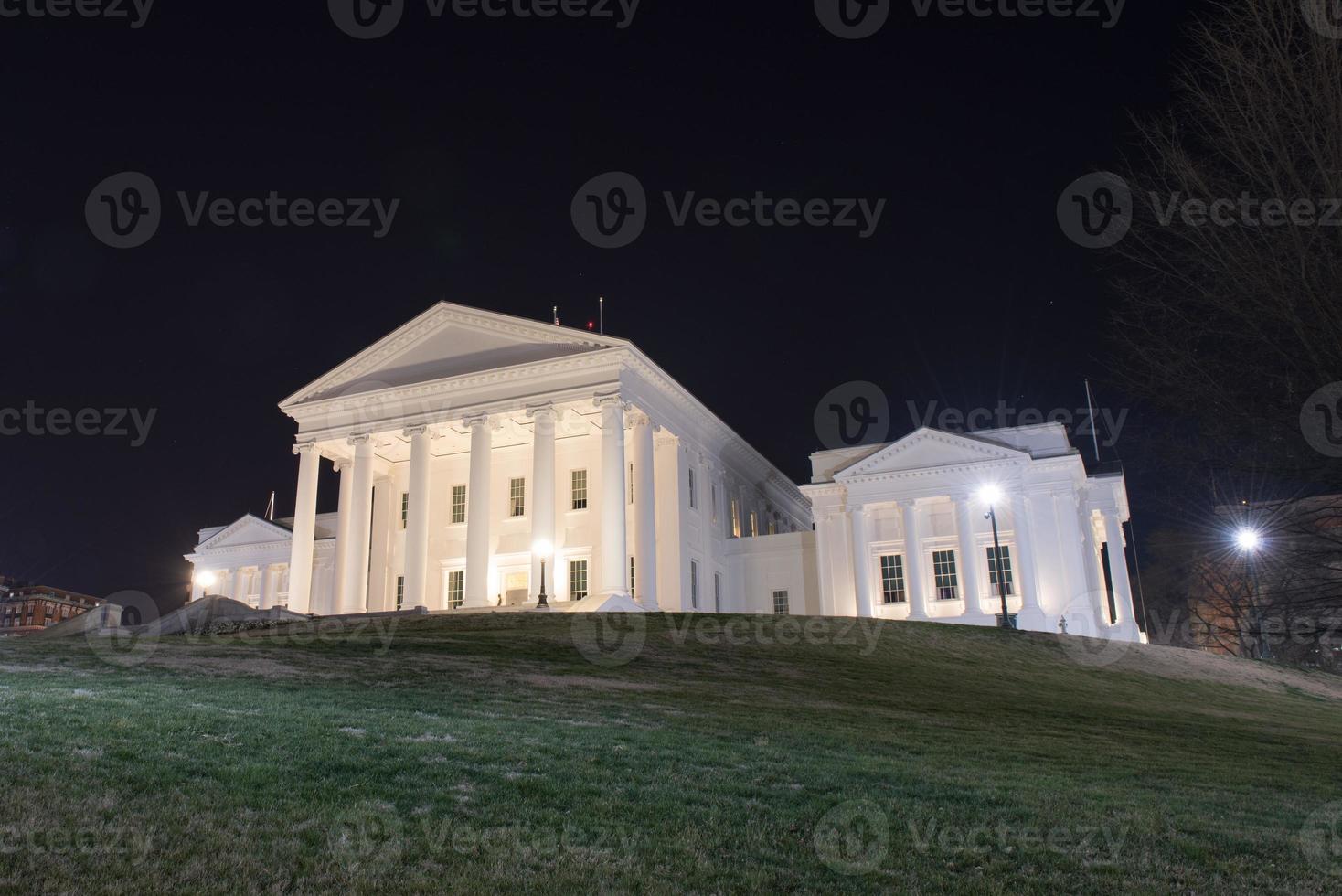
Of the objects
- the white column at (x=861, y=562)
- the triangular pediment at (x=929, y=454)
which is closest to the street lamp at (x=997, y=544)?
the triangular pediment at (x=929, y=454)

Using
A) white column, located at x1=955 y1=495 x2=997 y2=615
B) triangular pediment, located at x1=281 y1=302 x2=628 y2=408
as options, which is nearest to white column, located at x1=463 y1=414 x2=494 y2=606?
triangular pediment, located at x1=281 y1=302 x2=628 y2=408

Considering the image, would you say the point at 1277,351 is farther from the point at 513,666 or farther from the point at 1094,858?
the point at 513,666

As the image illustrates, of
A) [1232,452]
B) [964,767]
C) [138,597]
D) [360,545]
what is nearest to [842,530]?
[360,545]

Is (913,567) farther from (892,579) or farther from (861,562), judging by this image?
(861,562)

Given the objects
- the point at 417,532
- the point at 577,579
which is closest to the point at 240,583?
the point at 417,532

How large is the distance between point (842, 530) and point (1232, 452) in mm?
33535

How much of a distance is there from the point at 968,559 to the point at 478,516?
71.6ft

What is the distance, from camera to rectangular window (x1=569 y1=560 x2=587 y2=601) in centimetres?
4500

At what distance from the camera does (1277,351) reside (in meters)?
14.4

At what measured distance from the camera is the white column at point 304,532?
1689 inches

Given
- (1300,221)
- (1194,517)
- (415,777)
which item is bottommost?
(415,777)

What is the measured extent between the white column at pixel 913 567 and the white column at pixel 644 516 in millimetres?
12833

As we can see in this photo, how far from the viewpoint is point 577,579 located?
149ft

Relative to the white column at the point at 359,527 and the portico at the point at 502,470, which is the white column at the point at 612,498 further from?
the white column at the point at 359,527
